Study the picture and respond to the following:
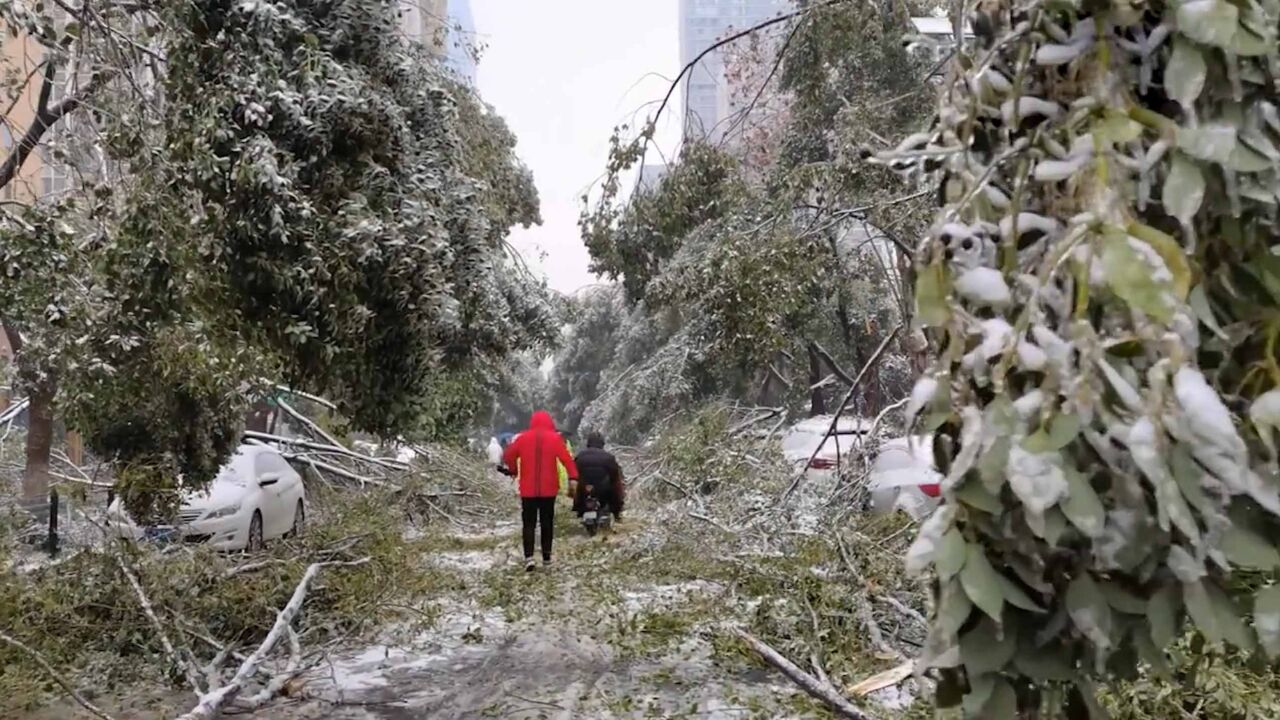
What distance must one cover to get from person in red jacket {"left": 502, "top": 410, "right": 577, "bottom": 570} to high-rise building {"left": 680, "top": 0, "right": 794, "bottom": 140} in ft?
9.76

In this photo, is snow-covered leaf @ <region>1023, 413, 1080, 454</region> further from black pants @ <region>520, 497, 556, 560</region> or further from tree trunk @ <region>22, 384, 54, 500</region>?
tree trunk @ <region>22, 384, 54, 500</region>

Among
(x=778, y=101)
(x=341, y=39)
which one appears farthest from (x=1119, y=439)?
(x=778, y=101)

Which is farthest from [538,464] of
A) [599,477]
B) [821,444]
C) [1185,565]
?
[1185,565]

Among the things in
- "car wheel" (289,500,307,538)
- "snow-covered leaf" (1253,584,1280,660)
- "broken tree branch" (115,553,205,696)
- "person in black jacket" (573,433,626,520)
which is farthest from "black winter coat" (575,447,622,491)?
"snow-covered leaf" (1253,584,1280,660)

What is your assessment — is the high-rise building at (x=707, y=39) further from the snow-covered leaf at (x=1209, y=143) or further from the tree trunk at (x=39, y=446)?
the tree trunk at (x=39, y=446)

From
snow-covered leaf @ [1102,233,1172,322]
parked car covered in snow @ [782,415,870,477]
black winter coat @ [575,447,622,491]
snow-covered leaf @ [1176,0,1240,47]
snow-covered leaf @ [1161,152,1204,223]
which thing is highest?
snow-covered leaf @ [1176,0,1240,47]

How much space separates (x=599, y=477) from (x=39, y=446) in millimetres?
6734

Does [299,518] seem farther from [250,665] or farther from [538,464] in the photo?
[250,665]

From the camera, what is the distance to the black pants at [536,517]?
8.70 m

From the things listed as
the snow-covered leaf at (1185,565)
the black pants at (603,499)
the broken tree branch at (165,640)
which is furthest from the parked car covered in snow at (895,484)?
the snow-covered leaf at (1185,565)

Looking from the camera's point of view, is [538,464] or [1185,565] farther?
[538,464]

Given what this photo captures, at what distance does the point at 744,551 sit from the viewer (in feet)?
24.3

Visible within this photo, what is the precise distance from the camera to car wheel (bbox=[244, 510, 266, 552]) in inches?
382

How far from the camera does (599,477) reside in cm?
1107
